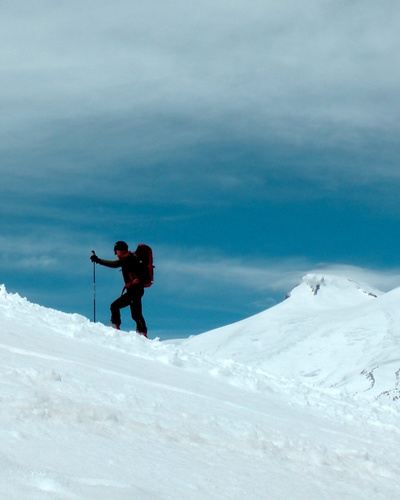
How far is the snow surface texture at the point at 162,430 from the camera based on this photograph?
5875mm

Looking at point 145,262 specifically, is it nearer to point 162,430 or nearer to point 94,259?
point 94,259

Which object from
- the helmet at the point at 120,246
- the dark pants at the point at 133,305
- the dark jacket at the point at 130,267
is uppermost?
the helmet at the point at 120,246

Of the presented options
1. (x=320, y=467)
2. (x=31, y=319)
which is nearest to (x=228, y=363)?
(x=31, y=319)

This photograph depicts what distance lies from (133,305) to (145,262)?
932mm

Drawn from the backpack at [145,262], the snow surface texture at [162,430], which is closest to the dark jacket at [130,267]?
the backpack at [145,262]

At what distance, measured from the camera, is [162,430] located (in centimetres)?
735

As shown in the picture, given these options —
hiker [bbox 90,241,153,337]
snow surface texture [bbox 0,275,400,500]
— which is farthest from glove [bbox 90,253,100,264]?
snow surface texture [bbox 0,275,400,500]

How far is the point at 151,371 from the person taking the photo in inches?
409

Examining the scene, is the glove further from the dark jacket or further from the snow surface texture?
the snow surface texture

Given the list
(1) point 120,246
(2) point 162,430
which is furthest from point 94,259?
(2) point 162,430

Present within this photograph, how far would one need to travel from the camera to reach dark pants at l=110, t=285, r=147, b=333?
50.3 ft

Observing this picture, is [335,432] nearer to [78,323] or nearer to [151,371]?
[151,371]

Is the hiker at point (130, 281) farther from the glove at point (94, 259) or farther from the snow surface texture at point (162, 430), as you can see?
the snow surface texture at point (162, 430)

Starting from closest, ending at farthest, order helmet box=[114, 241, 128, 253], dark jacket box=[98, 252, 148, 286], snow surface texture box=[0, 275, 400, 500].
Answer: snow surface texture box=[0, 275, 400, 500] < dark jacket box=[98, 252, 148, 286] < helmet box=[114, 241, 128, 253]
